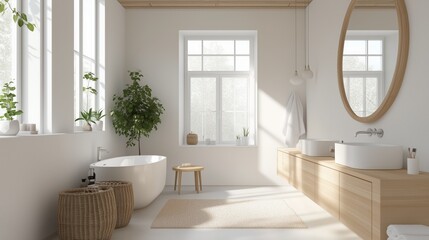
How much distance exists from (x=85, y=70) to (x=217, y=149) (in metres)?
2.48

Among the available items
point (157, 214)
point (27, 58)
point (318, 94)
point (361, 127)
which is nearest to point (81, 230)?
point (157, 214)

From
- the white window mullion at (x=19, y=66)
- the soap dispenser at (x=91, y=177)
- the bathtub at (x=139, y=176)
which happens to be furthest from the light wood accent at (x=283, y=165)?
the white window mullion at (x=19, y=66)

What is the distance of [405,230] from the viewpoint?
2.36 m

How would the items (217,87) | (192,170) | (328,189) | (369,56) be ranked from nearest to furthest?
(328,189) < (369,56) < (192,170) < (217,87)

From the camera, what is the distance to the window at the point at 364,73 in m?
3.53

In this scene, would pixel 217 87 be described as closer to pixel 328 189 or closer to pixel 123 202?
pixel 123 202

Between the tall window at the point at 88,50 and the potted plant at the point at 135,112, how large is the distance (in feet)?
1.16

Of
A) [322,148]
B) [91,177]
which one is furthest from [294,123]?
[91,177]

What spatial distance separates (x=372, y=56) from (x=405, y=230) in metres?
1.87

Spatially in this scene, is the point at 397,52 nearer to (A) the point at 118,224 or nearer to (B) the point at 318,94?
(B) the point at 318,94

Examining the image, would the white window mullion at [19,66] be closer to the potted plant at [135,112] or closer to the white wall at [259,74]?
the potted plant at [135,112]

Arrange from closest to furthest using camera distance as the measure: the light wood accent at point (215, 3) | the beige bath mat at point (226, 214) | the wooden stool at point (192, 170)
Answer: the beige bath mat at point (226, 214), the wooden stool at point (192, 170), the light wood accent at point (215, 3)

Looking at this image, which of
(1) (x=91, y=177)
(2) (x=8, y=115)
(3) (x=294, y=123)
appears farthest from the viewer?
(3) (x=294, y=123)

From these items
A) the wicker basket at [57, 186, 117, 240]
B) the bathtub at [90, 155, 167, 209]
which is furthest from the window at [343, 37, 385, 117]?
the wicker basket at [57, 186, 117, 240]
